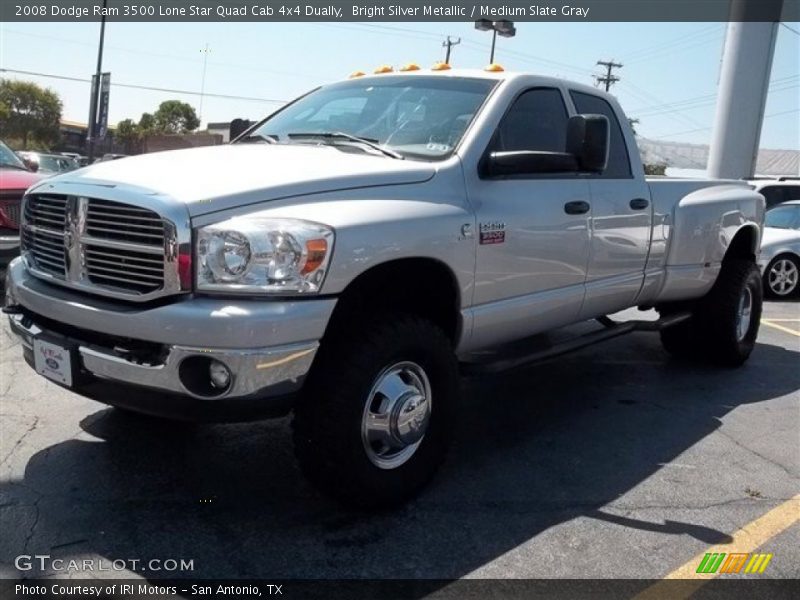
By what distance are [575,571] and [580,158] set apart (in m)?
2.17

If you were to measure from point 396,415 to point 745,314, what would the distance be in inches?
172

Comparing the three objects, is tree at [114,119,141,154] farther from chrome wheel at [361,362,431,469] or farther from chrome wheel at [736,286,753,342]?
chrome wheel at [361,362,431,469]

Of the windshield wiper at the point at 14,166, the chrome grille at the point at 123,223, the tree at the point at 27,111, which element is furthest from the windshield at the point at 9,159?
the tree at the point at 27,111

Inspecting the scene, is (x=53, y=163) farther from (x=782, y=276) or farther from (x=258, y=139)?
(x=258, y=139)

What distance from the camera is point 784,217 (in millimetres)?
11352

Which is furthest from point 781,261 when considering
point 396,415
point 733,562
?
point 396,415

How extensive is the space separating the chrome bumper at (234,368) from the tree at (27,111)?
69876 mm

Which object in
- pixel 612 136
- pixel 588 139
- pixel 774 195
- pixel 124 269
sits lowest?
pixel 124 269

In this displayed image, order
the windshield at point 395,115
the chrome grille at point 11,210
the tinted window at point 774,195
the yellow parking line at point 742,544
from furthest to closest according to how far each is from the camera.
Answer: the tinted window at point 774,195
the chrome grille at point 11,210
the windshield at point 395,115
the yellow parking line at point 742,544

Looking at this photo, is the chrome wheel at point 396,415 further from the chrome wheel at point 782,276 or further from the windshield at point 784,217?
the windshield at point 784,217

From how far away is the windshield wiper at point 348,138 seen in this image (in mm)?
3797

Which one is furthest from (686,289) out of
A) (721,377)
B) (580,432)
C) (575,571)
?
(575,571)

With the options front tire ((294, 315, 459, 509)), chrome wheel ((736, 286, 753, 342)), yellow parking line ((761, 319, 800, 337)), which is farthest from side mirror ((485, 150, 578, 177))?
yellow parking line ((761, 319, 800, 337))

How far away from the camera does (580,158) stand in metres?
4.20
